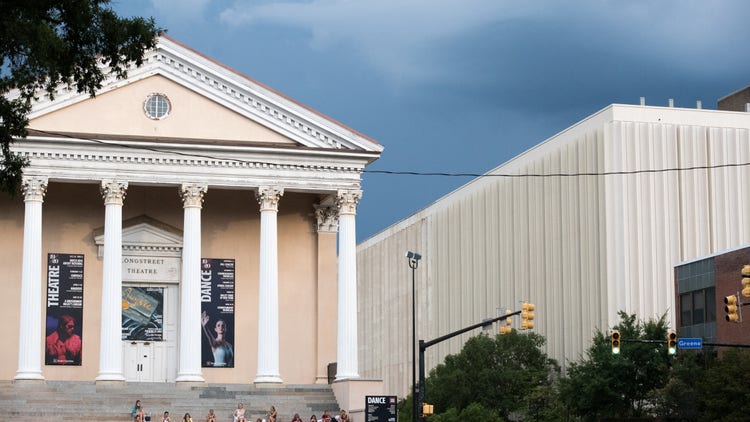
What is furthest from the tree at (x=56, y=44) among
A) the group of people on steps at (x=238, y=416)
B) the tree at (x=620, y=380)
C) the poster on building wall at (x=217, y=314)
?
the tree at (x=620, y=380)

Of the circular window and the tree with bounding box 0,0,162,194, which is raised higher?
the circular window

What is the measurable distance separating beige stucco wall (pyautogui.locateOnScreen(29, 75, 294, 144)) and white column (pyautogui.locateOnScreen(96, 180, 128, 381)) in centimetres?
247

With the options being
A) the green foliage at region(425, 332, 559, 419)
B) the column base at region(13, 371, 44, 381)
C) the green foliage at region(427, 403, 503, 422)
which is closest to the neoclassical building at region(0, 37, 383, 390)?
the column base at region(13, 371, 44, 381)

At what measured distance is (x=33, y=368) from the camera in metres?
56.7

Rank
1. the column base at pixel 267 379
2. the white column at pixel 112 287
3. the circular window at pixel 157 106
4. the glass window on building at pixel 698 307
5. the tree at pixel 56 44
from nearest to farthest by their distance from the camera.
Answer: the tree at pixel 56 44 < the white column at pixel 112 287 < the column base at pixel 267 379 < the circular window at pixel 157 106 < the glass window on building at pixel 698 307

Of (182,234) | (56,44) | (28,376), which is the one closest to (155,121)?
(182,234)

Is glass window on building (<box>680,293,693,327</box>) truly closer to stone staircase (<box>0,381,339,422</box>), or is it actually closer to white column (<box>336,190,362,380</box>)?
white column (<box>336,190,362,380</box>)

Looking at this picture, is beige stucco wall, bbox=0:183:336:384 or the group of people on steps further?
beige stucco wall, bbox=0:183:336:384

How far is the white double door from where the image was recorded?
2443 inches

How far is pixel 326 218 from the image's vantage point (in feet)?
211

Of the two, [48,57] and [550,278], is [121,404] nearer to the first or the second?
[48,57]

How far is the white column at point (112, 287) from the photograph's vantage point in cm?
5716

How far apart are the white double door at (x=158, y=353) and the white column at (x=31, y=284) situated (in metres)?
5.05

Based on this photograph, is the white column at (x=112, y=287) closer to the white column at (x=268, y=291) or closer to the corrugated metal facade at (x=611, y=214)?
the white column at (x=268, y=291)
